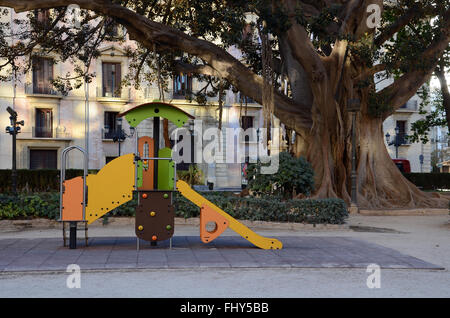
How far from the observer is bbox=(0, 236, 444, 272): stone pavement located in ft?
25.5

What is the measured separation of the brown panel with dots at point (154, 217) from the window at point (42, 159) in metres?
31.5

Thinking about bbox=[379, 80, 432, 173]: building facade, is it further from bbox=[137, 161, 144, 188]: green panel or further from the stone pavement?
bbox=[137, 161, 144, 188]: green panel

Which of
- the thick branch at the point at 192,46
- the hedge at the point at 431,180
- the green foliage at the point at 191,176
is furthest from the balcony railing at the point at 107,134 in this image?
the thick branch at the point at 192,46

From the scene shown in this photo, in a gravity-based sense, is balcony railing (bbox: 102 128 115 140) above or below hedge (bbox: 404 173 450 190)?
above

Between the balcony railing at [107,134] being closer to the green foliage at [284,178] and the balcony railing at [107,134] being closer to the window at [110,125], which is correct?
the window at [110,125]

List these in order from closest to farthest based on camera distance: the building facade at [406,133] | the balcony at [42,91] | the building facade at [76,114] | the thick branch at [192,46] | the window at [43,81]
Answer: the thick branch at [192,46] < the building facade at [76,114] < the balcony at [42,91] < the window at [43,81] < the building facade at [406,133]

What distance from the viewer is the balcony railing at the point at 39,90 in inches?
1527

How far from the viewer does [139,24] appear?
17.0 m

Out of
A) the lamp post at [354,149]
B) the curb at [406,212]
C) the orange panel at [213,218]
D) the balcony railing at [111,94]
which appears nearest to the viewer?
the orange panel at [213,218]

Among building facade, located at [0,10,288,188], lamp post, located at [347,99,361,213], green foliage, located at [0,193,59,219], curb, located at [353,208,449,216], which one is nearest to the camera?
green foliage, located at [0,193,59,219]

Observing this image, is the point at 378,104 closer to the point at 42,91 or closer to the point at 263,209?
the point at 263,209

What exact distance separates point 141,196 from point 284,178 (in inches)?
235

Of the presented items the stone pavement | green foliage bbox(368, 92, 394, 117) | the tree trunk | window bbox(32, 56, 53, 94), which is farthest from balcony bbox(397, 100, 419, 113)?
the stone pavement

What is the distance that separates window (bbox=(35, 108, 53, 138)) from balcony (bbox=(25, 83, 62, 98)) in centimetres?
118
